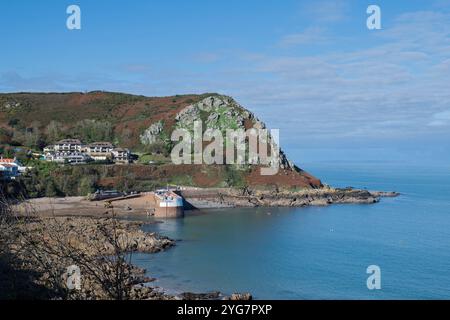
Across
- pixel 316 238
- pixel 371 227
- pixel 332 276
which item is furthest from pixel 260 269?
pixel 371 227

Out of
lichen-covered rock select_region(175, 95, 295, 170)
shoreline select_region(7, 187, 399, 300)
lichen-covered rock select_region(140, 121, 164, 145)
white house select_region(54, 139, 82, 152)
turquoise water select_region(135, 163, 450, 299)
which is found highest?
lichen-covered rock select_region(175, 95, 295, 170)

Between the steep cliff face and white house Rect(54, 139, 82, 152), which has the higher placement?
the steep cliff face

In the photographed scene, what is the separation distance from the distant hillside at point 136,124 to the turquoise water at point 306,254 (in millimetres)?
10532

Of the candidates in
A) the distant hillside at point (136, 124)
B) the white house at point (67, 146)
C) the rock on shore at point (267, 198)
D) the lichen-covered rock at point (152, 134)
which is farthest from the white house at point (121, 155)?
the rock on shore at point (267, 198)

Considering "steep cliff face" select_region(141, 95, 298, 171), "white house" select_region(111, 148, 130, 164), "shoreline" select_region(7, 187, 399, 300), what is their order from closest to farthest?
"shoreline" select_region(7, 187, 399, 300) → "white house" select_region(111, 148, 130, 164) → "steep cliff face" select_region(141, 95, 298, 171)

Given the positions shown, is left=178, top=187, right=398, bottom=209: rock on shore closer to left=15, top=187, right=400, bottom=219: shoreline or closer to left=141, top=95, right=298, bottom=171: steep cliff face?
left=15, top=187, right=400, bottom=219: shoreline

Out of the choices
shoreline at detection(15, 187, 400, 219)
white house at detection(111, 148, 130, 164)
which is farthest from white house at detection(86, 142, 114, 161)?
shoreline at detection(15, 187, 400, 219)

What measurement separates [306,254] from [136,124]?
48322 mm

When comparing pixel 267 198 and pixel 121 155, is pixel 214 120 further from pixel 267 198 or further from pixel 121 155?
pixel 267 198

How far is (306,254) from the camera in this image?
29.2 meters

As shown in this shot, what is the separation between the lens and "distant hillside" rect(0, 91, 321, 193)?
58156 millimetres

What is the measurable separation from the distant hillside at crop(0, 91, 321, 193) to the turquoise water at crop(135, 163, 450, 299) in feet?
34.6

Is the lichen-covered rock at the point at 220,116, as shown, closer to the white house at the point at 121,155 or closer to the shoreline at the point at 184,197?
the shoreline at the point at 184,197

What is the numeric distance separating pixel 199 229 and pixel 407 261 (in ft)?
50.6
